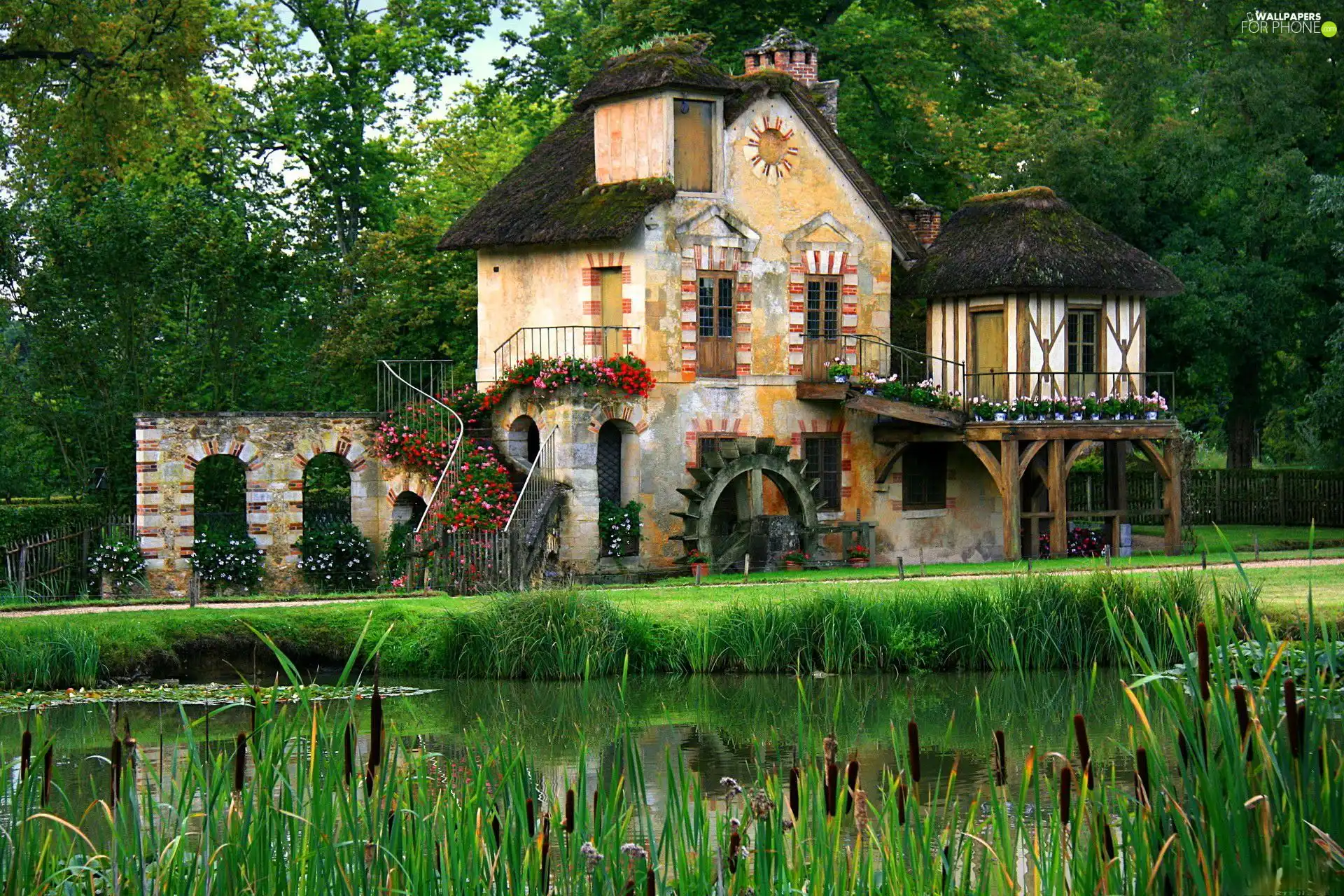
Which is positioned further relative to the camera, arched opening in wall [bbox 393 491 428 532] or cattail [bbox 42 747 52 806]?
arched opening in wall [bbox 393 491 428 532]

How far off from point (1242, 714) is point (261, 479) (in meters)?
23.7

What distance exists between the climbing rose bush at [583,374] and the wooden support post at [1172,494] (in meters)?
8.18

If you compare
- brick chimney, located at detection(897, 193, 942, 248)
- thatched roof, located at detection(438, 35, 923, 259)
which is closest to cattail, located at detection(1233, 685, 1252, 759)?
thatched roof, located at detection(438, 35, 923, 259)

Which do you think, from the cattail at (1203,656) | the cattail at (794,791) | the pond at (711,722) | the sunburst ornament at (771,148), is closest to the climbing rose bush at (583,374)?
the sunburst ornament at (771,148)

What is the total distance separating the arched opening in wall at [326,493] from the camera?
29.1 meters

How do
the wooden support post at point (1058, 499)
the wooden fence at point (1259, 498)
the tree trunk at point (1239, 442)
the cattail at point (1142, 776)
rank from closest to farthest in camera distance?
→ 1. the cattail at point (1142, 776)
2. the wooden support post at point (1058, 499)
3. the wooden fence at point (1259, 498)
4. the tree trunk at point (1239, 442)

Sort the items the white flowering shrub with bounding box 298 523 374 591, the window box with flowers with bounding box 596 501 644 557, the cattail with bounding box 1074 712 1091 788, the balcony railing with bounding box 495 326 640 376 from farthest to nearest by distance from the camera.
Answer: the balcony railing with bounding box 495 326 640 376, the white flowering shrub with bounding box 298 523 374 591, the window box with flowers with bounding box 596 501 644 557, the cattail with bounding box 1074 712 1091 788

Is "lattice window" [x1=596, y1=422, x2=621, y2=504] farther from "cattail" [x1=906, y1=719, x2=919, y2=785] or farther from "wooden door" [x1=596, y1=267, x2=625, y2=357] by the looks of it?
"cattail" [x1=906, y1=719, x2=919, y2=785]

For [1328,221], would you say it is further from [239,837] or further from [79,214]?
[239,837]

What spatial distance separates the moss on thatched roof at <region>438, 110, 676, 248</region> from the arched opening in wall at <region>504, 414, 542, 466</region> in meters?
2.75

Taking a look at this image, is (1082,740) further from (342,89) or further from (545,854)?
(342,89)

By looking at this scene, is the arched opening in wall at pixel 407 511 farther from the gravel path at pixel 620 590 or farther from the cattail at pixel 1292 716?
the cattail at pixel 1292 716

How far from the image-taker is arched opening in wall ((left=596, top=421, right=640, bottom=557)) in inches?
1095

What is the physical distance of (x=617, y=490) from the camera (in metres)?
29.0
